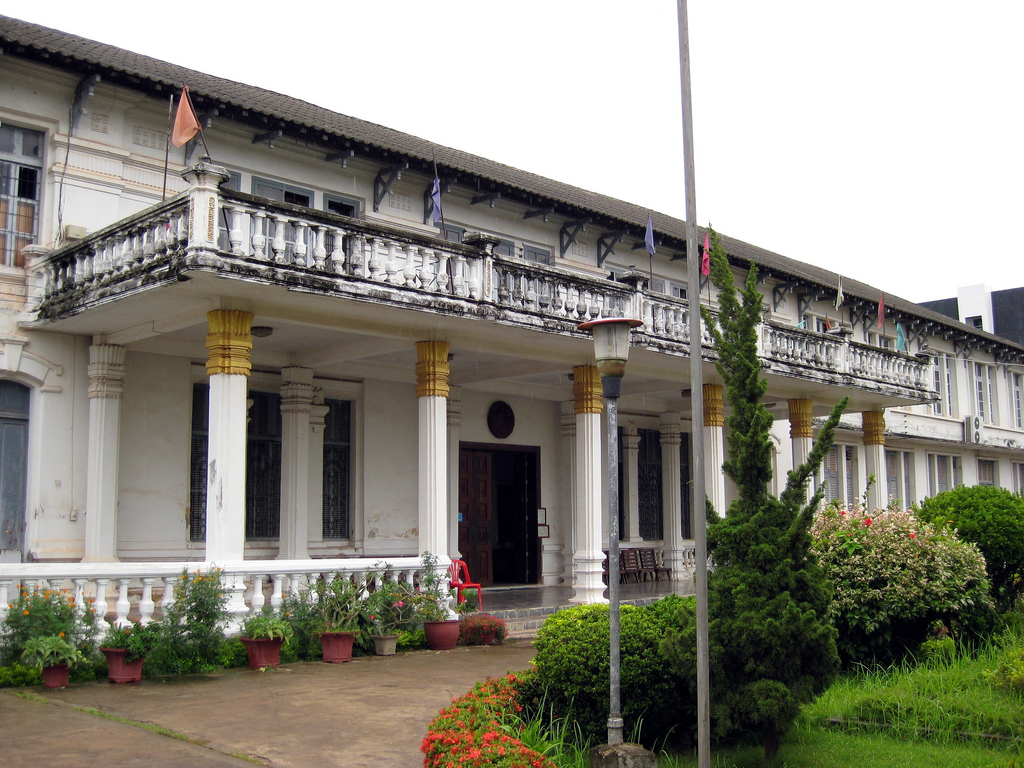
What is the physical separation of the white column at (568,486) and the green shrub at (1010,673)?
11487 millimetres

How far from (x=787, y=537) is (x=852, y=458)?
22807 mm

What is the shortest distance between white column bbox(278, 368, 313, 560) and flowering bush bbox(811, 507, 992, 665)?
7.84 metres

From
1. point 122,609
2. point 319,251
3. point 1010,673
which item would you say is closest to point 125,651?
point 122,609

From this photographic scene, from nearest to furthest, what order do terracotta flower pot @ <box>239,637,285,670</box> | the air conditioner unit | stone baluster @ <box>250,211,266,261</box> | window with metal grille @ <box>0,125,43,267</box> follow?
terracotta flower pot @ <box>239,637,285,670</box>, stone baluster @ <box>250,211,266,261</box>, window with metal grille @ <box>0,125,43,267</box>, the air conditioner unit

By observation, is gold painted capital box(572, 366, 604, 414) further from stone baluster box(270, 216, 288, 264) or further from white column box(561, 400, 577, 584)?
stone baluster box(270, 216, 288, 264)

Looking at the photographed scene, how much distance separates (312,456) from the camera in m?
15.2

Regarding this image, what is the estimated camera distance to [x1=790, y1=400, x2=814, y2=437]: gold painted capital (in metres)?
20.0

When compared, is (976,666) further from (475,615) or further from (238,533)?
(238,533)

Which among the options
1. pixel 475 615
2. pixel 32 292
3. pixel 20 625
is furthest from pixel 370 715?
pixel 32 292

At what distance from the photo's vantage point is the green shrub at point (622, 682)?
22.0 ft

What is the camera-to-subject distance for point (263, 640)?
10047 mm

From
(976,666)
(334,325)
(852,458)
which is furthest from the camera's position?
(852,458)

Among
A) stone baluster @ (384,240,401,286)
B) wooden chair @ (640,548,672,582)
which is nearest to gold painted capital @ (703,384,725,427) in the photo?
wooden chair @ (640,548,672,582)

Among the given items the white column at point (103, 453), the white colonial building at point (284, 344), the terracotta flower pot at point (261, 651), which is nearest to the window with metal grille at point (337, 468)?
the white colonial building at point (284, 344)
